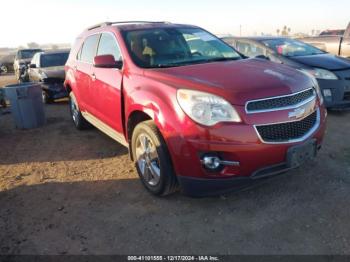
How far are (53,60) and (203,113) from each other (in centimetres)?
951

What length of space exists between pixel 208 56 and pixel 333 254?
2.64 meters

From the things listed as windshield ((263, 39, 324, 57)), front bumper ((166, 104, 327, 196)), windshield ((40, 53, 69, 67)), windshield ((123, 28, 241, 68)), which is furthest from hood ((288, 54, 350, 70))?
windshield ((40, 53, 69, 67))

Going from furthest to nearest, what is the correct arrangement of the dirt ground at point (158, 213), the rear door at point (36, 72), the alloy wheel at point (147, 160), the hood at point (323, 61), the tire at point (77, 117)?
the rear door at point (36, 72), the hood at point (323, 61), the tire at point (77, 117), the alloy wheel at point (147, 160), the dirt ground at point (158, 213)

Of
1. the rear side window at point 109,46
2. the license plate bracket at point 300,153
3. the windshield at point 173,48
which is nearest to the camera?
the license plate bracket at point 300,153

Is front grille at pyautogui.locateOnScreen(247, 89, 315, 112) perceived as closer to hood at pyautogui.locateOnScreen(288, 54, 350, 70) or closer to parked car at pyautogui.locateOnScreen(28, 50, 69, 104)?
hood at pyautogui.locateOnScreen(288, 54, 350, 70)

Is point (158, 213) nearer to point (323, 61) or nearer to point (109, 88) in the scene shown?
point (109, 88)

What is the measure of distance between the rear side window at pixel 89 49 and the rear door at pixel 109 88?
235 millimetres

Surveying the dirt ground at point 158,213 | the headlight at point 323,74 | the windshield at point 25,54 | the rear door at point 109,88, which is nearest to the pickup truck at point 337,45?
the headlight at point 323,74

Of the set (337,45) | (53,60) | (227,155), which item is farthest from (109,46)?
(337,45)

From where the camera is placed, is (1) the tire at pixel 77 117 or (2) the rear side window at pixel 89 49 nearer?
(2) the rear side window at pixel 89 49

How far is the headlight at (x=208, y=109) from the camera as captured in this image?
3.11m

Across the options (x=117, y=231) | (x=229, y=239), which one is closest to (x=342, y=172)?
(x=229, y=239)

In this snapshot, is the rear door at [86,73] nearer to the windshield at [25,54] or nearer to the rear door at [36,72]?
the rear door at [36,72]

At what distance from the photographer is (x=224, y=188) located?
3268 millimetres
